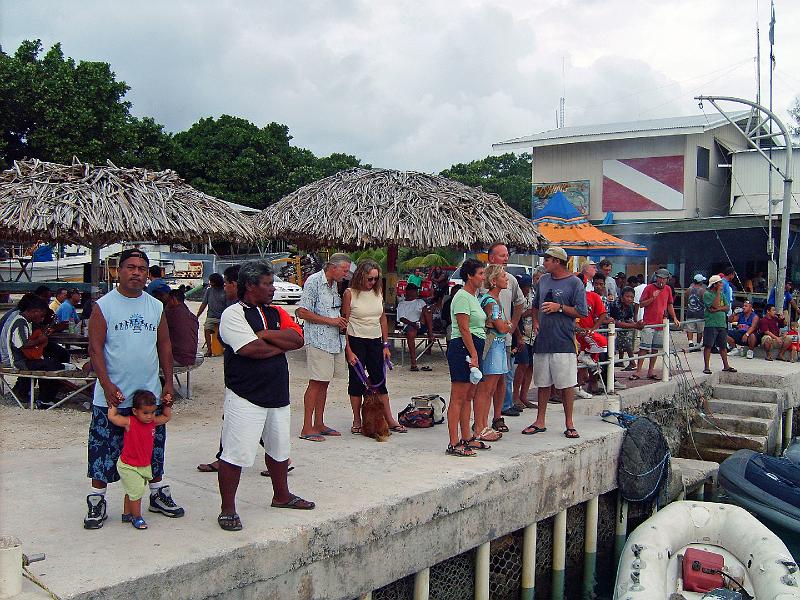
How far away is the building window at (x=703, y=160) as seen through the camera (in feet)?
89.7

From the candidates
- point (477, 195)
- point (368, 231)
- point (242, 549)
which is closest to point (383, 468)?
point (242, 549)

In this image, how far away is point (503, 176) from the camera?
4944 cm

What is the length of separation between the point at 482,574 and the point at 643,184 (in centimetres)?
2374

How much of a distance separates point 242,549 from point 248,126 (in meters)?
34.5

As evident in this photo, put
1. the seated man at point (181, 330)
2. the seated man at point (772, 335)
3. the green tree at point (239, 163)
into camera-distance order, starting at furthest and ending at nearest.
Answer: the green tree at point (239, 163) → the seated man at point (772, 335) → the seated man at point (181, 330)

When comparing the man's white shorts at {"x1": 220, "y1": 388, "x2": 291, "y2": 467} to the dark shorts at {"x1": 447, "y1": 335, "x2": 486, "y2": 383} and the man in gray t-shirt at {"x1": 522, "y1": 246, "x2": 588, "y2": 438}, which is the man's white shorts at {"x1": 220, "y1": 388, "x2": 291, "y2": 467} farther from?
the man in gray t-shirt at {"x1": 522, "y1": 246, "x2": 588, "y2": 438}

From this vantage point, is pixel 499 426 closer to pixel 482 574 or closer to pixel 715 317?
pixel 482 574

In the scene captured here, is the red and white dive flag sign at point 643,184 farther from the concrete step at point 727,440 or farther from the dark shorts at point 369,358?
the dark shorts at point 369,358

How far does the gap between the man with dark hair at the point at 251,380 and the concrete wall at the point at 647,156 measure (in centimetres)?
2484

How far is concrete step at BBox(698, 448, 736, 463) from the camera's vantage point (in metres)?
11.6

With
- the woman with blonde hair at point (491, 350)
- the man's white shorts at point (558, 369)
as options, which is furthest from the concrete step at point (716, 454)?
the woman with blonde hair at point (491, 350)

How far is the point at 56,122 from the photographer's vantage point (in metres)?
23.8

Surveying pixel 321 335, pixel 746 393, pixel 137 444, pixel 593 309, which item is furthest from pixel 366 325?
pixel 746 393

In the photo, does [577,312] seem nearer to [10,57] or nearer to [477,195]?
[477,195]
